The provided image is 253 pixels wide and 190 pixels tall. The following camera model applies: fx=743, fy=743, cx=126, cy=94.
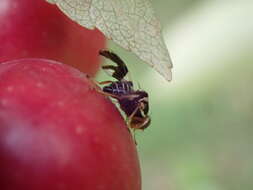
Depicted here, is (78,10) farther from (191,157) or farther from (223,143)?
(223,143)

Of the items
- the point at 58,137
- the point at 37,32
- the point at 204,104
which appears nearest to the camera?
the point at 58,137

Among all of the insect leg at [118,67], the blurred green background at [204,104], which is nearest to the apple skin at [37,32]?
the insect leg at [118,67]

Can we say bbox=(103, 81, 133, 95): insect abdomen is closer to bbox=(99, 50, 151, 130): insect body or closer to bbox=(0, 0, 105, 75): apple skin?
bbox=(99, 50, 151, 130): insect body

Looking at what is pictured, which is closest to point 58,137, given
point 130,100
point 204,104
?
point 130,100

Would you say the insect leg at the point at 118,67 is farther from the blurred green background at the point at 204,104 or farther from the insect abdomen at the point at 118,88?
the blurred green background at the point at 204,104

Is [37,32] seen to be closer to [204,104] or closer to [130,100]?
[130,100]

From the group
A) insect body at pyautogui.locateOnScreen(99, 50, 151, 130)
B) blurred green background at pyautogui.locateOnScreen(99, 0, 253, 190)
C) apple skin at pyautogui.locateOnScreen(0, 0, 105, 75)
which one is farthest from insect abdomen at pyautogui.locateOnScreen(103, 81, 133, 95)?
blurred green background at pyautogui.locateOnScreen(99, 0, 253, 190)
